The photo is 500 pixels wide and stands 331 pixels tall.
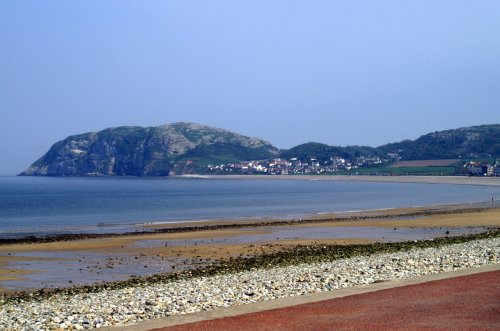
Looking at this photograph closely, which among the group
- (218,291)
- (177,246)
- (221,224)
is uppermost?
(218,291)

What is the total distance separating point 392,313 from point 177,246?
74.9 ft

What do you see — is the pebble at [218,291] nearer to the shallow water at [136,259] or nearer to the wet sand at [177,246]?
the shallow water at [136,259]

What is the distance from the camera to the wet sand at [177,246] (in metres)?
26.5

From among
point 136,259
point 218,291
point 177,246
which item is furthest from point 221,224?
point 218,291

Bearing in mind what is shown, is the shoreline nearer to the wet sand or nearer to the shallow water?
the wet sand

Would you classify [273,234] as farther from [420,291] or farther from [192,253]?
[420,291]

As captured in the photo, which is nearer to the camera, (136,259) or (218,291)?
(218,291)

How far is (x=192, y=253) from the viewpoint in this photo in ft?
105

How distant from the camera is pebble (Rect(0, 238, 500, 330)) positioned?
14773 millimetres

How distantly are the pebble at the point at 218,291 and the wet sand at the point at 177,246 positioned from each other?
19.0ft

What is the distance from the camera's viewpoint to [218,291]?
17.9 meters

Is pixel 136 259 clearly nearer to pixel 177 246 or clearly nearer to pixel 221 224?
pixel 177 246

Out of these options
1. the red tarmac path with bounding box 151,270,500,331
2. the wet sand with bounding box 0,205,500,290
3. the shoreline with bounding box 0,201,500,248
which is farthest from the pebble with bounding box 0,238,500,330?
the shoreline with bounding box 0,201,500,248

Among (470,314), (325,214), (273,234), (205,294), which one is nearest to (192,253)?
(273,234)
